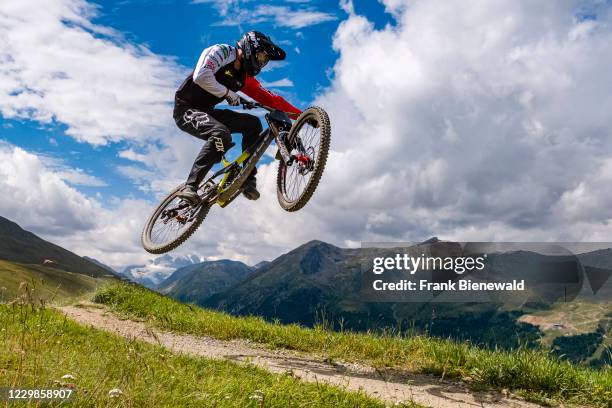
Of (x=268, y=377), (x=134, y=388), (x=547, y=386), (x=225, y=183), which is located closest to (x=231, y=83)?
(x=225, y=183)

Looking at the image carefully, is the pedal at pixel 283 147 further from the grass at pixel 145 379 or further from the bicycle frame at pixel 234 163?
the grass at pixel 145 379

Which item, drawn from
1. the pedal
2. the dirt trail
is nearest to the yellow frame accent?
the pedal

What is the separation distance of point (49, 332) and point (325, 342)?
590cm

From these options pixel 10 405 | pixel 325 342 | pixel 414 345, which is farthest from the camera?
pixel 325 342

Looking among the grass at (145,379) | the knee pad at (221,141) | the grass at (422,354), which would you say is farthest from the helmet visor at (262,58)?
the grass at (145,379)

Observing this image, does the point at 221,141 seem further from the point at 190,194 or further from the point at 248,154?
the point at 190,194

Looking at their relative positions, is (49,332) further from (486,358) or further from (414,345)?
(486,358)

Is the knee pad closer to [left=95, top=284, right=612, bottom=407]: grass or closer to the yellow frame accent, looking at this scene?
the yellow frame accent

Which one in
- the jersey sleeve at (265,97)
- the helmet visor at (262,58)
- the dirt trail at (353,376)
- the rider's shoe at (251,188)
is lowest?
the dirt trail at (353,376)

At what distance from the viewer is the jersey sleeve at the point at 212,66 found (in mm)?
11078

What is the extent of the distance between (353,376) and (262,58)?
704 cm

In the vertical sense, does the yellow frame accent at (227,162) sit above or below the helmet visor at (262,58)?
below

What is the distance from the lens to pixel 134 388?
518 cm

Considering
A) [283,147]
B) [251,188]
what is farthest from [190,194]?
[283,147]
